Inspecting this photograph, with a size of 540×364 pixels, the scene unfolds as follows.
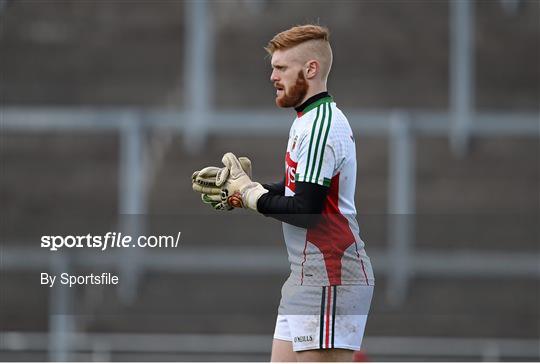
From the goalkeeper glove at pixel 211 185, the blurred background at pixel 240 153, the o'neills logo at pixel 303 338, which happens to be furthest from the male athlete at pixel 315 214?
the blurred background at pixel 240 153

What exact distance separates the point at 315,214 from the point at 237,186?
0.39 meters

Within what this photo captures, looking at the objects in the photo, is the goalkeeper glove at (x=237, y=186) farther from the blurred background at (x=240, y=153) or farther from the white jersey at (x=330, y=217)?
the blurred background at (x=240, y=153)

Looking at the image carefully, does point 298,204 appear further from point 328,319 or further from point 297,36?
point 297,36

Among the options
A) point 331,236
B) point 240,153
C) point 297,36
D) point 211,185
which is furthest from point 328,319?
point 240,153

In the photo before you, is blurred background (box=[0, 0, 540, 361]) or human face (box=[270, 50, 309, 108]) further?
blurred background (box=[0, 0, 540, 361])

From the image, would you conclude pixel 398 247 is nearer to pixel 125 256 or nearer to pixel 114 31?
pixel 125 256

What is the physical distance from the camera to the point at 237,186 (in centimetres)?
493

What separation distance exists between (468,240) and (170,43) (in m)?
4.91

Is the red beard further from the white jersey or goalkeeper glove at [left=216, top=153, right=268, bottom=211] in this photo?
goalkeeper glove at [left=216, top=153, right=268, bottom=211]

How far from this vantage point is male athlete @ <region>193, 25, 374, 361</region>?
468cm

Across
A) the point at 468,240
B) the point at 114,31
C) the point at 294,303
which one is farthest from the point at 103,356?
the point at 294,303

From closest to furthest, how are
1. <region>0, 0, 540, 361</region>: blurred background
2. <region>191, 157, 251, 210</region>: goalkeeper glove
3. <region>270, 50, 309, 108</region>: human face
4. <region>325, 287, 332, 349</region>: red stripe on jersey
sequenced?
<region>325, 287, 332, 349</region>: red stripe on jersey → <region>270, 50, 309, 108</region>: human face → <region>191, 157, 251, 210</region>: goalkeeper glove → <region>0, 0, 540, 361</region>: blurred background

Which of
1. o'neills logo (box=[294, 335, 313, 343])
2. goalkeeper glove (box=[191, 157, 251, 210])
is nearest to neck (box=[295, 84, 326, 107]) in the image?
goalkeeper glove (box=[191, 157, 251, 210])

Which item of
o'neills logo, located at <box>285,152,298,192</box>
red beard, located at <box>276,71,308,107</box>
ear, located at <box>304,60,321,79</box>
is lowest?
o'neills logo, located at <box>285,152,298,192</box>
